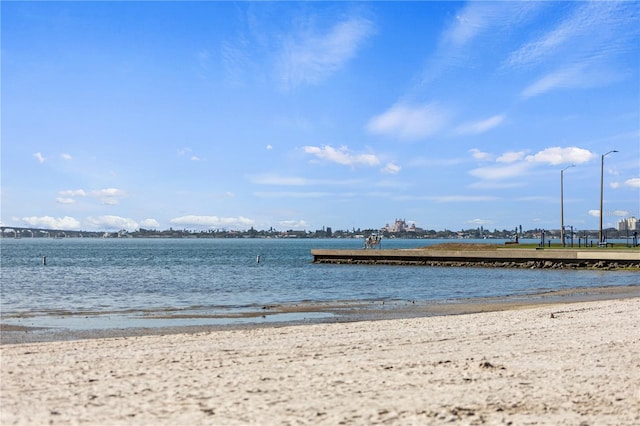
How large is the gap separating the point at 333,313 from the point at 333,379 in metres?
14.1

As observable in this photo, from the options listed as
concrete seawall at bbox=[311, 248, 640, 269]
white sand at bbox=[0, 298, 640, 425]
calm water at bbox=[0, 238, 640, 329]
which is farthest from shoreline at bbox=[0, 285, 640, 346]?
concrete seawall at bbox=[311, 248, 640, 269]

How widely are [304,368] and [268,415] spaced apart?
303 centimetres

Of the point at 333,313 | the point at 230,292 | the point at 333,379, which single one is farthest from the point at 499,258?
the point at 333,379

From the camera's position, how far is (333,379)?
10.5 m

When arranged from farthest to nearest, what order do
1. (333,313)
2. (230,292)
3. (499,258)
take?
(499,258), (230,292), (333,313)

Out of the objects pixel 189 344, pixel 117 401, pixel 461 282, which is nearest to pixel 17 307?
pixel 189 344

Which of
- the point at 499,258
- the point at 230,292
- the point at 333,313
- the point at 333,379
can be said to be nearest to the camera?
the point at 333,379

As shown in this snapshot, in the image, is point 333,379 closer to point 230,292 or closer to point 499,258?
point 230,292

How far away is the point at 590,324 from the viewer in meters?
17.7

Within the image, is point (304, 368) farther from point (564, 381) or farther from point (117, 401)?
point (564, 381)

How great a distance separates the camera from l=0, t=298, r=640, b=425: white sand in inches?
336

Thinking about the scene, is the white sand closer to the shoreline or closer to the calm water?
the shoreline

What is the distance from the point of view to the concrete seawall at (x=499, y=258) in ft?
173

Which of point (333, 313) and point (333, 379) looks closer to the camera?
point (333, 379)
